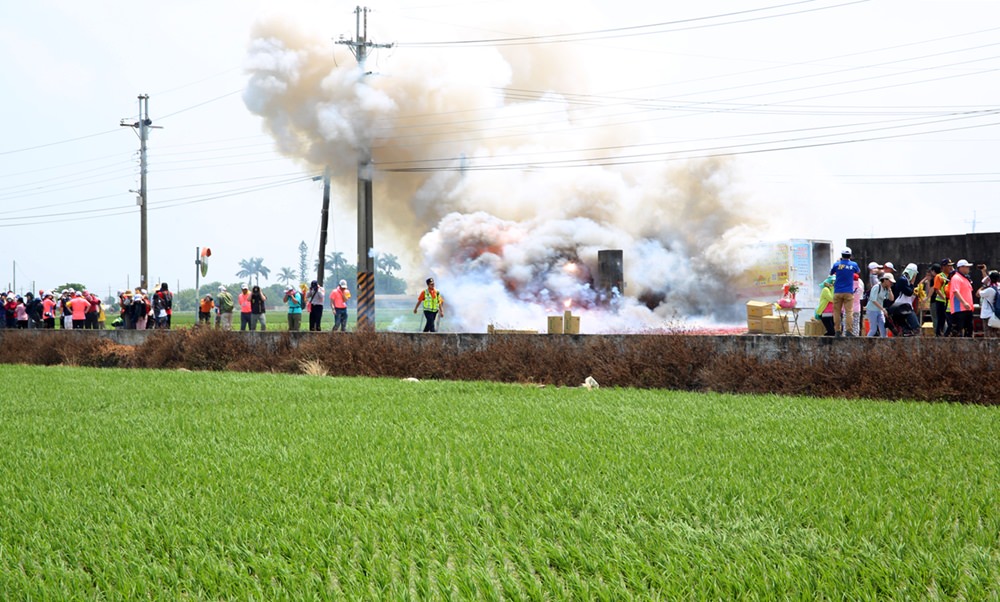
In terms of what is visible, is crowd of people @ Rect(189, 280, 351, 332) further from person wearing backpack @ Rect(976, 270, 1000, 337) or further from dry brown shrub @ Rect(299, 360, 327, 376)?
person wearing backpack @ Rect(976, 270, 1000, 337)

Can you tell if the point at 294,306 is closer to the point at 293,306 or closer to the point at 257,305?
the point at 293,306

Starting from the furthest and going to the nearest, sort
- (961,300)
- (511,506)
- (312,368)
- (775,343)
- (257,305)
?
(257,305) → (312,368) → (961,300) → (775,343) → (511,506)

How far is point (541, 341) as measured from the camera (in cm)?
1828

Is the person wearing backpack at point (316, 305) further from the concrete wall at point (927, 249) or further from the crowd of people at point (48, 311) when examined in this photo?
the concrete wall at point (927, 249)

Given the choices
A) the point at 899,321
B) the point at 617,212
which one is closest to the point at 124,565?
the point at 899,321

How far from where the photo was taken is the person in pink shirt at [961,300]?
650 inches

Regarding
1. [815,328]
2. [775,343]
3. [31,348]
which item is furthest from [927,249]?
[31,348]

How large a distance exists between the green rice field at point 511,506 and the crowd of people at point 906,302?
472 cm

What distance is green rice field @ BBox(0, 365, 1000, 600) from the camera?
17.5 feet

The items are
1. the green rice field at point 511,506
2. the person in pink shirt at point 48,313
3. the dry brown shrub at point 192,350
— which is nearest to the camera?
the green rice field at point 511,506

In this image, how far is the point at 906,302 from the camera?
17.9 metres

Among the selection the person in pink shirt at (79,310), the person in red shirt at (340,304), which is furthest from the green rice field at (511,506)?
the person in pink shirt at (79,310)

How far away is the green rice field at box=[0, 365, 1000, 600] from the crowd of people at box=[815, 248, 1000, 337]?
472 centimetres

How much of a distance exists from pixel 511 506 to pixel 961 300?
40.4ft
